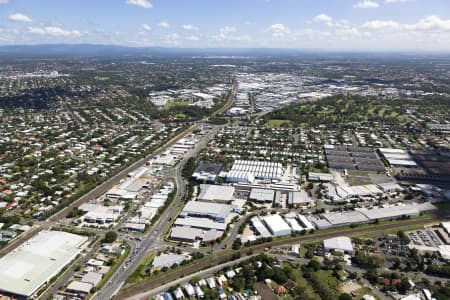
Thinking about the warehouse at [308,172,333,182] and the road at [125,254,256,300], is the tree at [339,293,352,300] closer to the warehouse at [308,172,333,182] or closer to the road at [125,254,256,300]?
the road at [125,254,256,300]

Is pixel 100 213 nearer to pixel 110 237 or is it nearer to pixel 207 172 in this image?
pixel 110 237

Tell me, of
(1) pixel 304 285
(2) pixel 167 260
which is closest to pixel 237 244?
(2) pixel 167 260

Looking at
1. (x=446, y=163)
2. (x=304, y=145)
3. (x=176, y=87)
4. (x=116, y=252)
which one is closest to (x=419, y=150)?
(x=446, y=163)

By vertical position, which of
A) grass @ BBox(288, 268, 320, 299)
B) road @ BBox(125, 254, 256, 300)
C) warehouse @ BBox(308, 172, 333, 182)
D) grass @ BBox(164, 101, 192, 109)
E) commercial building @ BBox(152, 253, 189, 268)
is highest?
grass @ BBox(164, 101, 192, 109)

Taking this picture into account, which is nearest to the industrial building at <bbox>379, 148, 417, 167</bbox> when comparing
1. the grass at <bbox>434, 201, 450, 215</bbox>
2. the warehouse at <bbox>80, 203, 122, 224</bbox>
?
the grass at <bbox>434, 201, 450, 215</bbox>

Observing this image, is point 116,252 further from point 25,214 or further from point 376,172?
point 376,172

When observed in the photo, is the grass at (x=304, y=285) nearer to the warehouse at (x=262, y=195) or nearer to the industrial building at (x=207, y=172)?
the warehouse at (x=262, y=195)

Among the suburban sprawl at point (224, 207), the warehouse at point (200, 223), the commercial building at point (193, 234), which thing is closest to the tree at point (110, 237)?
the suburban sprawl at point (224, 207)
